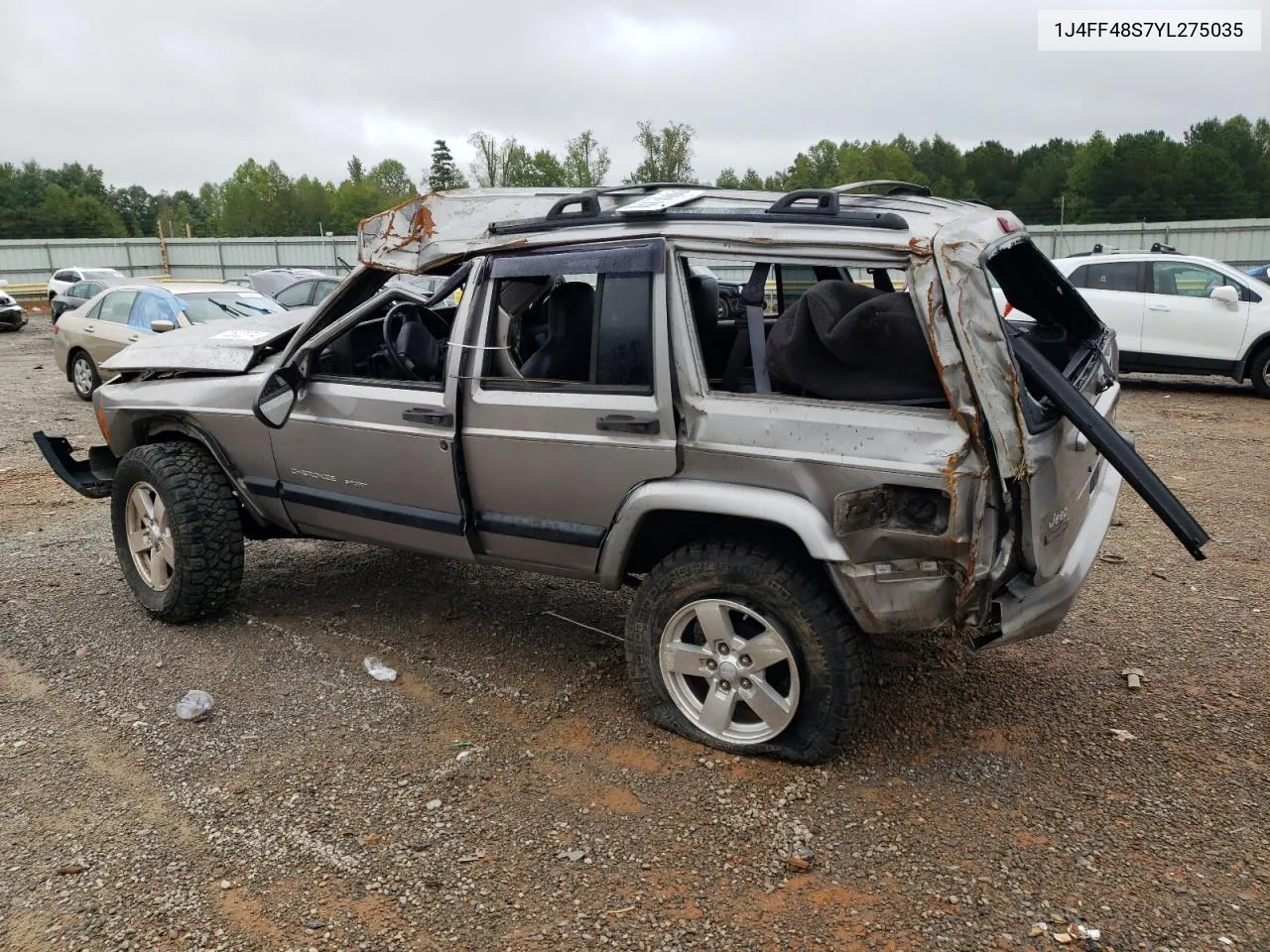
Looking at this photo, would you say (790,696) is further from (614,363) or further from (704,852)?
(614,363)

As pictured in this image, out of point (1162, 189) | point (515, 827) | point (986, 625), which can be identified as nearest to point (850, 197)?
point (986, 625)

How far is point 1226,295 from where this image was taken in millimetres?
11266

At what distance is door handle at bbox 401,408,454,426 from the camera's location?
13.1 feet

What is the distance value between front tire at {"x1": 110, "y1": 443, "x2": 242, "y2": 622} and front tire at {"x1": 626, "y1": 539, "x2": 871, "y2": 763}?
2214mm

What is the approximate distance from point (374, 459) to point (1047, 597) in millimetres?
2738

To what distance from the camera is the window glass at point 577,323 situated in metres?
3.59

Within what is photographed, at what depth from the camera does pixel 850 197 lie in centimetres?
379

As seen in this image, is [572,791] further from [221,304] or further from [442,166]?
[442,166]

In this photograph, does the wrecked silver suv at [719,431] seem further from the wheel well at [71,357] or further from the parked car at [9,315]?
the parked car at [9,315]

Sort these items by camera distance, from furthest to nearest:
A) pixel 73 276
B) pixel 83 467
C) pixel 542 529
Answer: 1. pixel 73 276
2. pixel 83 467
3. pixel 542 529

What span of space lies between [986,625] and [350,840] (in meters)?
2.17

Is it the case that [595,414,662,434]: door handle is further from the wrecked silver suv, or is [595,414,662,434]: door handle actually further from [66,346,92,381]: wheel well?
[66,346,92,381]: wheel well

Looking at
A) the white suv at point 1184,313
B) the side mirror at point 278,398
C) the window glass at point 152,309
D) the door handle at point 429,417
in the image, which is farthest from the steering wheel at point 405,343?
the white suv at point 1184,313

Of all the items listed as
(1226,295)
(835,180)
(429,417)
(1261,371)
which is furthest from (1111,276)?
(835,180)
